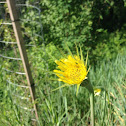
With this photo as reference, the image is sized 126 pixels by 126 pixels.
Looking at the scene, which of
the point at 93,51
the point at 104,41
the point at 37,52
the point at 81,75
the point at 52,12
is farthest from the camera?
the point at 104,41

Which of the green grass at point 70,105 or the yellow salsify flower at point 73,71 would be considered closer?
the yellow salsify flower at point 73,71

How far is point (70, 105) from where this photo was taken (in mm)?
1767

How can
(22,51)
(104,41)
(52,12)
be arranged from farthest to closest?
(104,41) < (52,12) < (22,51)

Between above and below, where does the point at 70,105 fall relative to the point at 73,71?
below

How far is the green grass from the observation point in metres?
1.21

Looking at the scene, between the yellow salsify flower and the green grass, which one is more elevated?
the yellow salsify flower

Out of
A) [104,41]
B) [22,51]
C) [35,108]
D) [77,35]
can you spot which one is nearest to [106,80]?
[35,108]

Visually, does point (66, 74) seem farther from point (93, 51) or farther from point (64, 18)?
point (93, 51)

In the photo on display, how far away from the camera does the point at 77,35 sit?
284 centimetres

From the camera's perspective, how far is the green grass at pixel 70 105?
1.21m

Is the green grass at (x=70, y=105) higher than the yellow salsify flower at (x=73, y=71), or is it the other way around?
the yellow salsify flower at (x=73, y=71)

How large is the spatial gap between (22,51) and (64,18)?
1.51 meters

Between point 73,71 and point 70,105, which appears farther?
point 70,105

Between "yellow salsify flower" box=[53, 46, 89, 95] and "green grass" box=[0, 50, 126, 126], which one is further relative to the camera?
"green grass" box=[0, 50, 126, 126]
